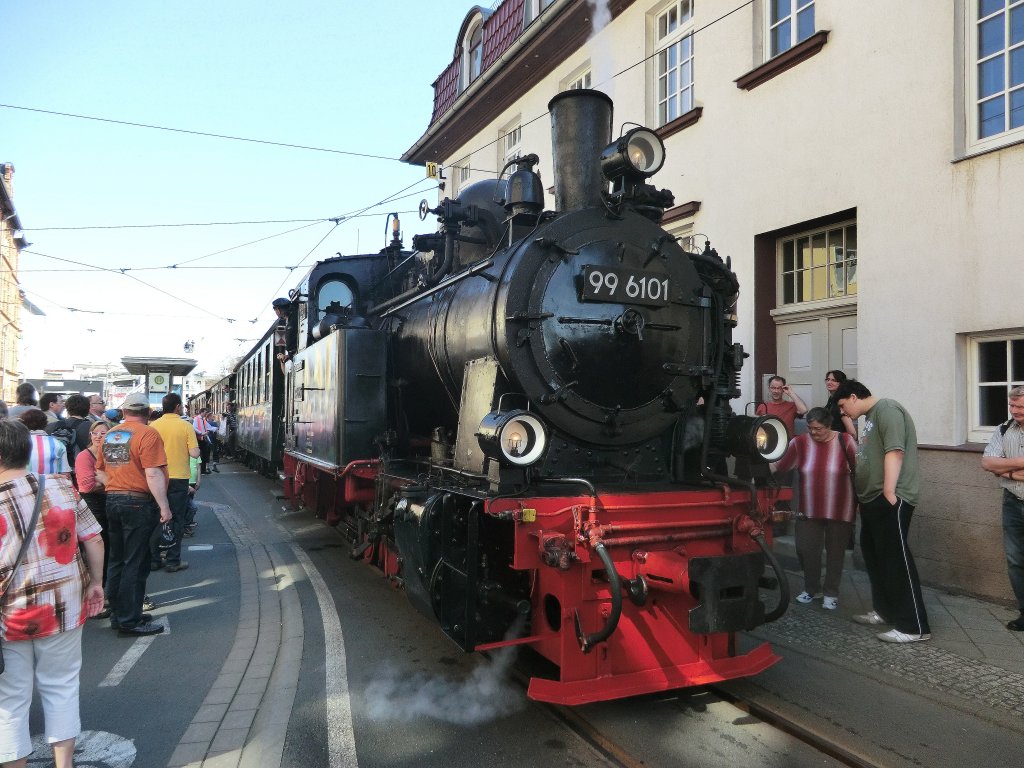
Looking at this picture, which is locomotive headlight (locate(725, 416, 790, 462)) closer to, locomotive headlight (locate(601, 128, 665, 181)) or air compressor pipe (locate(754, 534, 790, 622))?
air compressor pipe (locate(754, 534, 790, 622))

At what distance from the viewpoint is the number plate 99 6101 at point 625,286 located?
4125mm

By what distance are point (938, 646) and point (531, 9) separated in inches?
445

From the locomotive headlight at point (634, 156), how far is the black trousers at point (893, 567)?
283cm

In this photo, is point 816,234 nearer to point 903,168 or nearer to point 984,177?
point 903,168

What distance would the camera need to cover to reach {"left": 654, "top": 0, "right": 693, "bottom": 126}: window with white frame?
9203mm

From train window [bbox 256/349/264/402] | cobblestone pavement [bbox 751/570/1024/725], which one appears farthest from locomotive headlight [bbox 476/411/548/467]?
train window [bbox 256/349/264/402]

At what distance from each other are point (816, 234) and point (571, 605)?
5761 millimetres

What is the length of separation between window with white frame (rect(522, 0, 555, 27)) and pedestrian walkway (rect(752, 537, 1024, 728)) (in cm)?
1004

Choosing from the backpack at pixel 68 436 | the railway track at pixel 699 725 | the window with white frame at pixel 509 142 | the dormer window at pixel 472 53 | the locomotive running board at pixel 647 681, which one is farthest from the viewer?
the dormer window at pixel 472 53

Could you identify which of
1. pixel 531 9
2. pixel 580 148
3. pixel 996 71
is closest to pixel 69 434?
pixel 580 148

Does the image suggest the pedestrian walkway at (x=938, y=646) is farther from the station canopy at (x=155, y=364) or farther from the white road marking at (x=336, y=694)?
the station canopy at (x=155, y=364)

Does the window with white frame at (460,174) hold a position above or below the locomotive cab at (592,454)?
above

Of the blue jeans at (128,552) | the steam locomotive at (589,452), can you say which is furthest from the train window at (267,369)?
the steam locomotive at (589,452)

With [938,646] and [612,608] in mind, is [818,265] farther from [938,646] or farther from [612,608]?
[612,608]
